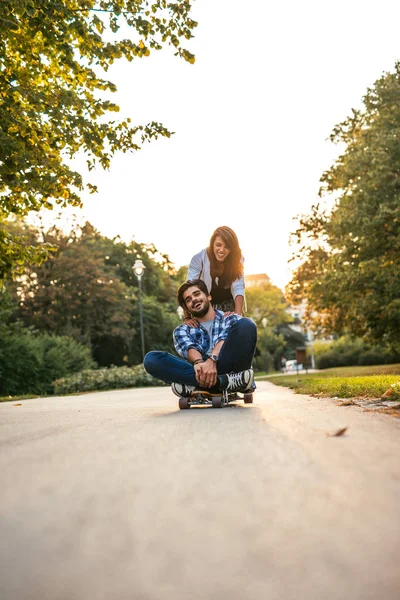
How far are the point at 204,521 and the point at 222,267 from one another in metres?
5.02

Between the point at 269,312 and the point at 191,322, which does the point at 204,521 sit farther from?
the point at 269,312

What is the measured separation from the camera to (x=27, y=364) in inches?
814

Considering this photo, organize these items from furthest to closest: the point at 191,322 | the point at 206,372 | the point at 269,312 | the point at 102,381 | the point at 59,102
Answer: the point at 269,312
the point at 102,381
the point at 59,102
the point at 191,322
the point at 206,372

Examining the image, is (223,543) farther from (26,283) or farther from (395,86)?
(26,283)

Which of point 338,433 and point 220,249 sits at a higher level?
point 220,249

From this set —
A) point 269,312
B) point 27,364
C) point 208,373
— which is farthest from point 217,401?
point 269,312

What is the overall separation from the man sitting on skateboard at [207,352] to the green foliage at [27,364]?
14495 mm

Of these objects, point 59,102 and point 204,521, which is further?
point 59,102

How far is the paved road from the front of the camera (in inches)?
53.4

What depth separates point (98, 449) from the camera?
3016mm

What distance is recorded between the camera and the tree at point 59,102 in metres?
9.08

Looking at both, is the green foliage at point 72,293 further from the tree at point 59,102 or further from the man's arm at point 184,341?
the man's arm at point 184,341

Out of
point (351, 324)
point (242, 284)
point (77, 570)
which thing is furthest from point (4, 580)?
point (351, 324)

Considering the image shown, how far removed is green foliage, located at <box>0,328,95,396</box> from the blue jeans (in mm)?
14486
